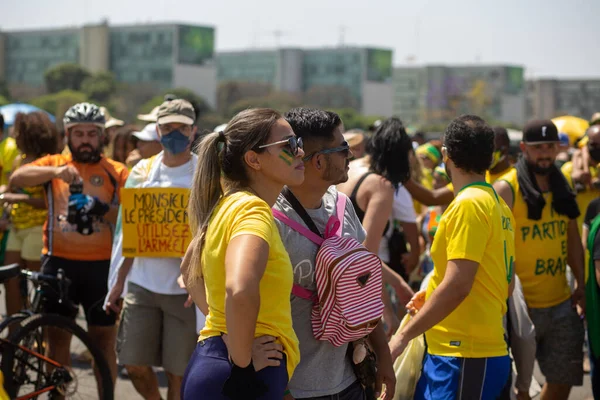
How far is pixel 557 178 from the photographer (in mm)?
5996

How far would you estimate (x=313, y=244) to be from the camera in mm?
3701

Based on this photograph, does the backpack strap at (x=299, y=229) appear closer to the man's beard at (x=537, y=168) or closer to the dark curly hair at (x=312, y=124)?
the dark curly hair at (x=312, y=124)

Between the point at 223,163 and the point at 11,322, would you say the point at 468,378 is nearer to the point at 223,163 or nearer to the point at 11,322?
the point at 223,163

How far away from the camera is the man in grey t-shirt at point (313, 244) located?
12.1 feet

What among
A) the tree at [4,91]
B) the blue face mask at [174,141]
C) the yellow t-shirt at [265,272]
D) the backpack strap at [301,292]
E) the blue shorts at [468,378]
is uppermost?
the blue face mask at [174,141]

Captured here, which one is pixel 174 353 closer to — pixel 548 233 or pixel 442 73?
pixel 548 233

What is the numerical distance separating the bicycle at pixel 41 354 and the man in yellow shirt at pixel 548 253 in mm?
2816

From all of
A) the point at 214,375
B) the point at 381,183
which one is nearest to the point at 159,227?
the point at 381,183

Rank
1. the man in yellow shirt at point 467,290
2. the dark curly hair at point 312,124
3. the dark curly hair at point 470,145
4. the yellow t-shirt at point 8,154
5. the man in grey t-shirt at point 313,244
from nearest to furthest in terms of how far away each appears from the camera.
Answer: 1. the man in grey t-shirt at point 313,244
2. the dark curly hair at point 312,124
3. the man in yellow shirt at point 467,290
4. the dark curly hair at point 470,145
5. the yellow t-shirt at point 8,154

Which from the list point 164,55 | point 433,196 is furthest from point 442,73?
point 433,196

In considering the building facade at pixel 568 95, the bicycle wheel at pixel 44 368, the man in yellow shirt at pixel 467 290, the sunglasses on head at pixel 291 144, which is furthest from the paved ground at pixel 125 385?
the building facade at pixel 568 95

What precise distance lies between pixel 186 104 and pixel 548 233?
2423mm

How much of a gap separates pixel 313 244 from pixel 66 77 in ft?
368

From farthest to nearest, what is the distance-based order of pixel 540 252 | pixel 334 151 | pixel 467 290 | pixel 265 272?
pixel 540 252
pixel 467 290
pixel 334 151
pixel 265 272
